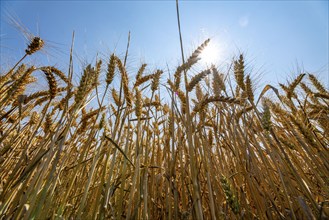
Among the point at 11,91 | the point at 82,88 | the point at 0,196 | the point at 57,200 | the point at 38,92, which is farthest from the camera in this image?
the point at 38,92

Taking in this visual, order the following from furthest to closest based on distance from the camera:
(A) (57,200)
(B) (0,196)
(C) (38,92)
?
(C) (38,92) → (A) (57,200) → (B) (0,196)

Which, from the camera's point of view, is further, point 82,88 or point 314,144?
point 314,144

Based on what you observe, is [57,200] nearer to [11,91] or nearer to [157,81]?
[11,91]

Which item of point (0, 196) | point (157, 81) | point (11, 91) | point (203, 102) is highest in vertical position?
point (157, 81)

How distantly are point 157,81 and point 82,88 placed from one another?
83 centimetres

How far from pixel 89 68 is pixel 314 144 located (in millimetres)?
1854

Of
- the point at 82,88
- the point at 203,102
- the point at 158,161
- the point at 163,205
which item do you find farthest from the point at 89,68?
Result: the point at 163,205

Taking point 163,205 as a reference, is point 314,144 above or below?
above

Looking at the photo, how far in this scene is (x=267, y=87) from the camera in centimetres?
162

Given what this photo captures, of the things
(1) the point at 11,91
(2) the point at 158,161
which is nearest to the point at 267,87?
(2) the point at 158,161

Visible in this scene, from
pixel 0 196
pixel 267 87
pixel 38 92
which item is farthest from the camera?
pixel 38 92

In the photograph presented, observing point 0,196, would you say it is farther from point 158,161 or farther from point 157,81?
point 157,81

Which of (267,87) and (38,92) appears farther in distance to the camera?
(38,92)

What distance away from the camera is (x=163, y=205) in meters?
1.71
